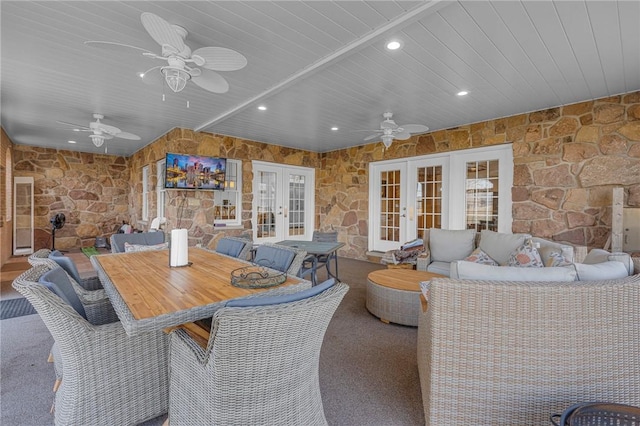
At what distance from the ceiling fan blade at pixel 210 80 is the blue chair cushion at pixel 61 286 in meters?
1.65

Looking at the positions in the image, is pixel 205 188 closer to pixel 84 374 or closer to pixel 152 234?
pixel 152 234

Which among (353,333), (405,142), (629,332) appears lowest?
(353,333)

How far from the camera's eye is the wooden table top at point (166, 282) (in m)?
1.31

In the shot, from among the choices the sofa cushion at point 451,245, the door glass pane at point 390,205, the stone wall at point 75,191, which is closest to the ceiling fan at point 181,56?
the sofa cushion at point 451,245

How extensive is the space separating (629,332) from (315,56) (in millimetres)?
2774

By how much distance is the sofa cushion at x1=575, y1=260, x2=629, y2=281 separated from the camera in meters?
1.52

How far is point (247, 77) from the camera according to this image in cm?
313

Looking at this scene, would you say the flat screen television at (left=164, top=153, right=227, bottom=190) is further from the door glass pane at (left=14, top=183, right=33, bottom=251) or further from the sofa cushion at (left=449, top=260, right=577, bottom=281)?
the sofa cushion at (left=449, top=260, right=577, bottom=281)

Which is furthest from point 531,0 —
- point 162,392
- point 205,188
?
point 205,188

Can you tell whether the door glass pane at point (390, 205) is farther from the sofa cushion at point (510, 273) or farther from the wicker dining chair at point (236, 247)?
the sofa cushion at point (510, 273)

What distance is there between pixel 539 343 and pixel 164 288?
181cm

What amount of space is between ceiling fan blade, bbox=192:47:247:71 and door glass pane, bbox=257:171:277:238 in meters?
4.28

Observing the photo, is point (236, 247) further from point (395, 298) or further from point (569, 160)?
point (569, 160)

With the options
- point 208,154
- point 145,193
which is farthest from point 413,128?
point 145,193
